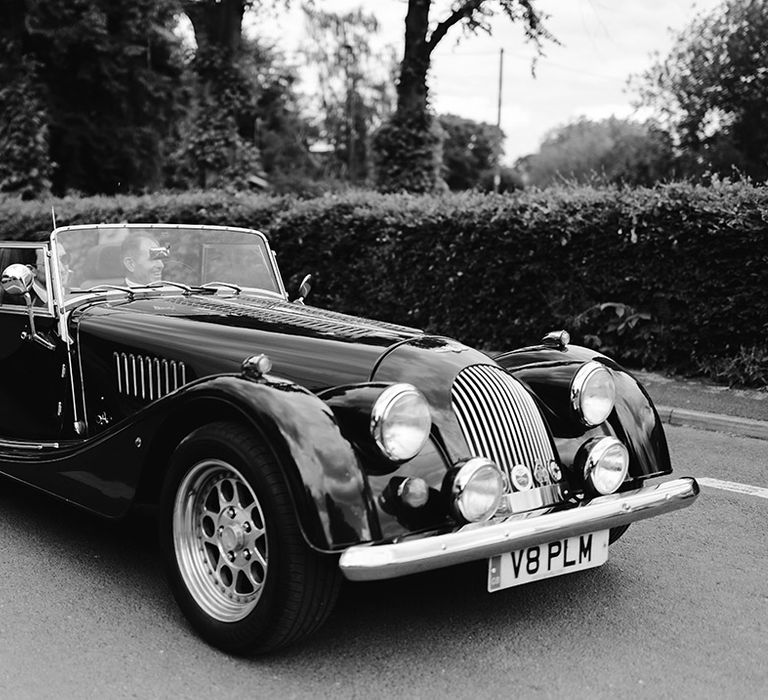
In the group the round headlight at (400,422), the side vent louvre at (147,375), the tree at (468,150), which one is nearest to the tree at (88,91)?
the side vent louvre at (147,375)

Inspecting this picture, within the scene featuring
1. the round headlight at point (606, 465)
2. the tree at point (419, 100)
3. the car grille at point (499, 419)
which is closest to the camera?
the car grille at point (499, 419)

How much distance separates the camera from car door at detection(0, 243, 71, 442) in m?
4.49

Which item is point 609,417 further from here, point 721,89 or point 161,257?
point 721,89

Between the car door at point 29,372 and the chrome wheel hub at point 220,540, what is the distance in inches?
59.2

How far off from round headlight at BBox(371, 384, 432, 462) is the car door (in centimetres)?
213

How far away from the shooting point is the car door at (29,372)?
4.49 m

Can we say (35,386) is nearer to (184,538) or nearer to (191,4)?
(184,538)

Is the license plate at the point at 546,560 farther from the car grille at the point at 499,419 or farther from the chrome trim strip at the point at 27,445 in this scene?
the chrome trim strip at the point at 27,445

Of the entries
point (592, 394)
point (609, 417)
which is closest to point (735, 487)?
point (609, 417)

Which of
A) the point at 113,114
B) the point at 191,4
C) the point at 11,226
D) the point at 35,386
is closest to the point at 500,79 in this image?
the point at 113,114

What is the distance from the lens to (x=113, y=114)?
28391 millimetres

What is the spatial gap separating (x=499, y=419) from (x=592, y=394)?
0.55 metres

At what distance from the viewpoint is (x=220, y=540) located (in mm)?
3193

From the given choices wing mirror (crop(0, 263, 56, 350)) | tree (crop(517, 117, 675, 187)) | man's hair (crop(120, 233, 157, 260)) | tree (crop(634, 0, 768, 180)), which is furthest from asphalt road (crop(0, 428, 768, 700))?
tree (crop(634, 0, 768, 180))
